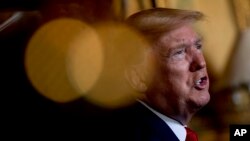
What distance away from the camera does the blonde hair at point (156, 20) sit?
78 cm

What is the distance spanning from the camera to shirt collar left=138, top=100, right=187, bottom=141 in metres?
0.83

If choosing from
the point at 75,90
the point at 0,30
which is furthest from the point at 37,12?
the point at 75,90

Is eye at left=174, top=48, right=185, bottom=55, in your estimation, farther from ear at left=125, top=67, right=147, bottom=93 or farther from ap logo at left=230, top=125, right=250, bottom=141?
ap logo at left=230, top=125, right=250, bottom=141

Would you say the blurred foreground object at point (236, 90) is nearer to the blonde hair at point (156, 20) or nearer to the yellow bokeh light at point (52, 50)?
the blonde hair at point (156, 20)

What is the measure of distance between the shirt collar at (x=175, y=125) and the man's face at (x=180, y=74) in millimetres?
17

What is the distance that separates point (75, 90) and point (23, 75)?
0.14 metres

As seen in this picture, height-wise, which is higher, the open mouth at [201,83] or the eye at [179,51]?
the eye at [179,51]

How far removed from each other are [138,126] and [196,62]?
0.69 ft

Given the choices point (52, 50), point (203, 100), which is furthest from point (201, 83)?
point (52, 50)

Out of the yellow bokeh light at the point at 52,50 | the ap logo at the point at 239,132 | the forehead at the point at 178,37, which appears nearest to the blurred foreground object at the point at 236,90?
the ap logo at the point at 239,132

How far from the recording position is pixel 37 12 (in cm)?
86

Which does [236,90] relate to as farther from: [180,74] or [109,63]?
[109,63]

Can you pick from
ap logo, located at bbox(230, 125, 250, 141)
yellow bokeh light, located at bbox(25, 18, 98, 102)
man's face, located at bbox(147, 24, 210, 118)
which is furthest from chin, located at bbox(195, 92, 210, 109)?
yellow bokeh light, located at bbox(25, 18, 98, 102)

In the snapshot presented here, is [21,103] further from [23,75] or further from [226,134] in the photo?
[226,134]
